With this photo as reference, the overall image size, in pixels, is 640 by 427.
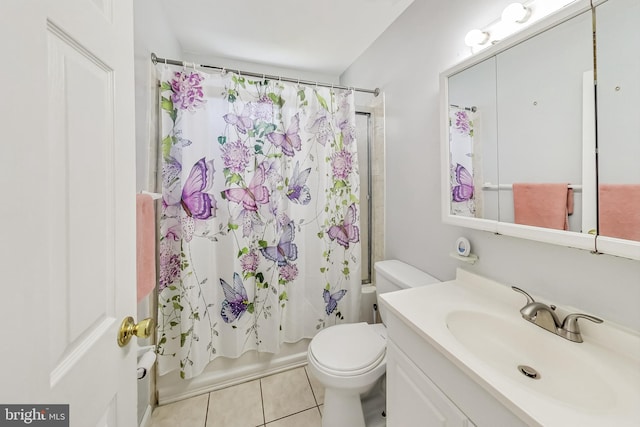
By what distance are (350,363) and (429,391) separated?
47 centimetres

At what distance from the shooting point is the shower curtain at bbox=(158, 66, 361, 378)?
4.68 feet

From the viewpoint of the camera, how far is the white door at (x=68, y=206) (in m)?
0.31

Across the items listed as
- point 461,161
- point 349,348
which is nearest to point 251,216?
point 349,348

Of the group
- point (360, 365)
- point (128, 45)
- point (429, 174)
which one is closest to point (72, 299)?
point (128, 45)

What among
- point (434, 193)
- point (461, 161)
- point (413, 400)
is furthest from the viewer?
point (434, 193)

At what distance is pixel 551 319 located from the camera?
2.68 ft

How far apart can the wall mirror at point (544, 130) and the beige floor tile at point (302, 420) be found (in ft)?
4.37

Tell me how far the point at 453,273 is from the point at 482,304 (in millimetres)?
290

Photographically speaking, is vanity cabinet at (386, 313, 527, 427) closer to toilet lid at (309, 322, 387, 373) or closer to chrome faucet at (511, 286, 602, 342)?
toilet lid at (309, 322, 387, 373)

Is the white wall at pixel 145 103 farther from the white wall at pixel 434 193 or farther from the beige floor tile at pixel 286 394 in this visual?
the white wall at pixel 434 193

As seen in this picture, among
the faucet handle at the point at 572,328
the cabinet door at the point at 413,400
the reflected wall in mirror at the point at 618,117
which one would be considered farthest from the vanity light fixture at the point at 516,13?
the cabinet door at the point at 413,400

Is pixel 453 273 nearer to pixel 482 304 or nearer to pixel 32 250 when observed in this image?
pixel 482 304

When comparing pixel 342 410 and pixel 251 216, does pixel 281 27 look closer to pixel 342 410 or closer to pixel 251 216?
pixel 251 216

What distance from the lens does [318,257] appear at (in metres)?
1.75
